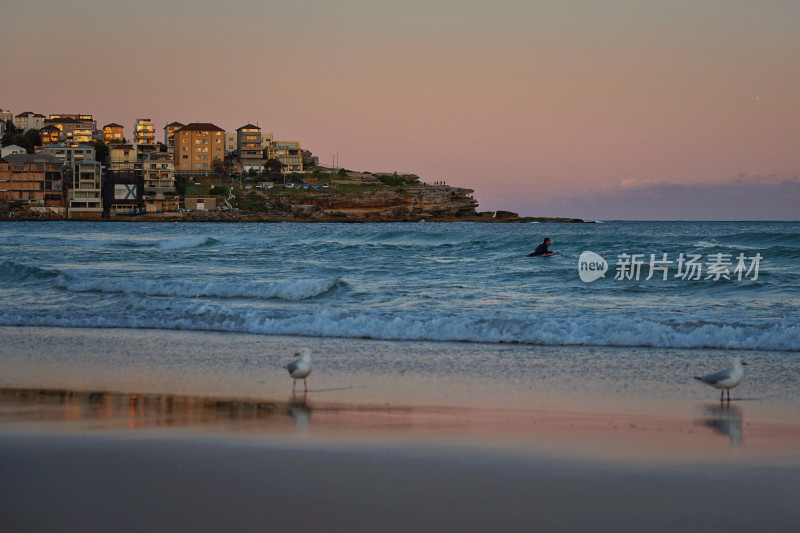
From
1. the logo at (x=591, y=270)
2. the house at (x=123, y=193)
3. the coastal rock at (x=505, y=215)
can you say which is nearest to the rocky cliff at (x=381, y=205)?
the coastal rock at (x=505, y=215)

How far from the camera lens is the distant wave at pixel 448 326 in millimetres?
9859

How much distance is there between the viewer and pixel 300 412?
594 centimetres

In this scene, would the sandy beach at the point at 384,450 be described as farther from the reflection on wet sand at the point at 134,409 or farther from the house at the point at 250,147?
the house at the point at 250,147

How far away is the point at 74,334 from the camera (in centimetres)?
1019

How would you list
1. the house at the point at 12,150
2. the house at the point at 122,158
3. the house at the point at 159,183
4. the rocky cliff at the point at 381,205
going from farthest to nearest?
the house at the point at 12,150
the rocky cliff at the point at 381,205
the house at the point at 122,158
the house at the point at 159,183

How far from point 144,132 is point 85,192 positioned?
38.4 meters

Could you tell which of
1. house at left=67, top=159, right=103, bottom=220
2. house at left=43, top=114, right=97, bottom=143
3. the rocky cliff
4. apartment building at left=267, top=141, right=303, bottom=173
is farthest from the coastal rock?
house at left=43, top=114, right=97, bottom=143

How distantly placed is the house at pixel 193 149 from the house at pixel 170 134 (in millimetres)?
1662

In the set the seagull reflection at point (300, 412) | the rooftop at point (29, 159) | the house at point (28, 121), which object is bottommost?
the seagull reflection at point (300, 412)

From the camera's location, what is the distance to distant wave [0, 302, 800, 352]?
9.86m

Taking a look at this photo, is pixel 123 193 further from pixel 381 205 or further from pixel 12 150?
pixel 381 205

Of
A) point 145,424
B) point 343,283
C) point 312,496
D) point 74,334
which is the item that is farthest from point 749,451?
point 343,283

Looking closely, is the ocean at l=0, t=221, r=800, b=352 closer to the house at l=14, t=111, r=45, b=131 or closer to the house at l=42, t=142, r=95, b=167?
the house at l=42, t=142, r=95, b=167

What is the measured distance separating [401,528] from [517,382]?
3780 mm
